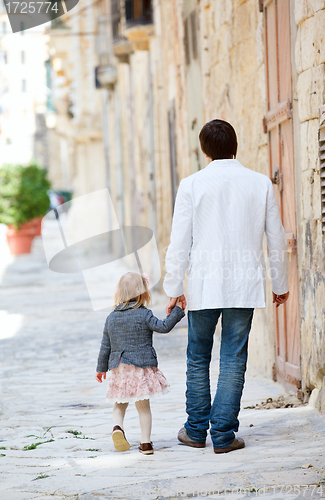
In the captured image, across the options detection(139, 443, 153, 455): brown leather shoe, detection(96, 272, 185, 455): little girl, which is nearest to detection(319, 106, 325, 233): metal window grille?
detection(96, 272, 185, 455): little girl

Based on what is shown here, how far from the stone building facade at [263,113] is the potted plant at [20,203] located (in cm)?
854

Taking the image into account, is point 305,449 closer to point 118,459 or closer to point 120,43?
point 118,459

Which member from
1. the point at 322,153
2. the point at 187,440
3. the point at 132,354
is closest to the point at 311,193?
the point at 322,153

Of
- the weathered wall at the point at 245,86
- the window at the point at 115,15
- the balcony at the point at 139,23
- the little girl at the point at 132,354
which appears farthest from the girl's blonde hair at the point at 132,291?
the window at the point at 115,15

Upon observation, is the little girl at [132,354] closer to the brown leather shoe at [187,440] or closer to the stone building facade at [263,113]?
the brown leather shoe at [187,440]

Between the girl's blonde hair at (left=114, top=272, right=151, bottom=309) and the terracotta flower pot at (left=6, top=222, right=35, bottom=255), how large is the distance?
56.3ft

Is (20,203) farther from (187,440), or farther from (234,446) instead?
(234,446)

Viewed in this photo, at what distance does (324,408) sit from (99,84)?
56.1ft

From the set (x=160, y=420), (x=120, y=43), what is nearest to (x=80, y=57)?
(x=120, y=43)

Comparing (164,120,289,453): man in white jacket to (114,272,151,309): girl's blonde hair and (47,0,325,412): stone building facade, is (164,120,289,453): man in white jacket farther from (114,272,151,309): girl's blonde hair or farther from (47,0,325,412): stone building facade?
(47,0,325,412): stone building facade

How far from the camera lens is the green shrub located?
20203 millimetres

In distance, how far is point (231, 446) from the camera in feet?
12.0

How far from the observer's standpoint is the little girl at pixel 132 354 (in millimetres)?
3707

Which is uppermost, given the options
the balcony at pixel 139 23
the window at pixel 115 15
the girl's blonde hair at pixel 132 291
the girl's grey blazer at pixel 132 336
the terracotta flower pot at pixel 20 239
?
the window at pixel 115 15
